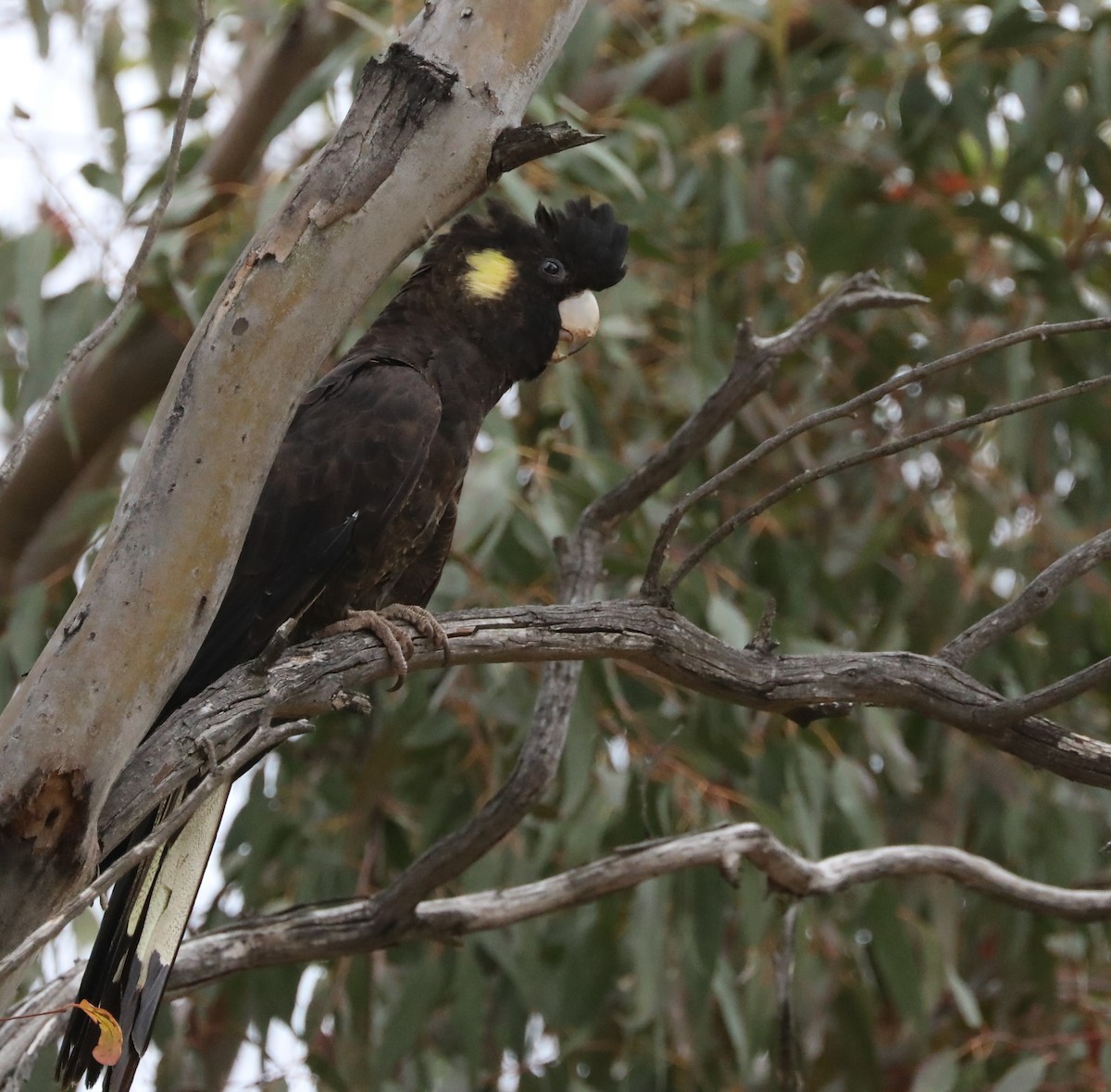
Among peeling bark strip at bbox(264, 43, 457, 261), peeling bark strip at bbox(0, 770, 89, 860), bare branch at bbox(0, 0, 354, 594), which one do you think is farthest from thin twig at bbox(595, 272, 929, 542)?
bare branch at bbox(0, 0, 354, 594)

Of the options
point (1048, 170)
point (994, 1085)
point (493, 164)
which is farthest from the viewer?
point (1048, 170)

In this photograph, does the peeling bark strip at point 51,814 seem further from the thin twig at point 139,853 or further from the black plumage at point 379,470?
the black plumage at point 379,470

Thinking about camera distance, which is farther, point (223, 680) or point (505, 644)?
point (505, 644)

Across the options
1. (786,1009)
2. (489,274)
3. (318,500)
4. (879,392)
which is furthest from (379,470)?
(786,1009)

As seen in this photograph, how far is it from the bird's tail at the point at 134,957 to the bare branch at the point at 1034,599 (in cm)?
79

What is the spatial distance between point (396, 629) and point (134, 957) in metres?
0.46

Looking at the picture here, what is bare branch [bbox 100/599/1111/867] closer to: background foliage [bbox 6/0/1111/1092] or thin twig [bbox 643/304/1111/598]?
thin twig [bbox 643/304/1111/598]

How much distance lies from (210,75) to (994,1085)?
271 cm

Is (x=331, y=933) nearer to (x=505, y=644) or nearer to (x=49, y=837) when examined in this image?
(x=505, y=644)

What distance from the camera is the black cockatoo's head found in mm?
2055

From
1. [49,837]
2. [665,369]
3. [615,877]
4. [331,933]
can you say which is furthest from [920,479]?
[49,837]

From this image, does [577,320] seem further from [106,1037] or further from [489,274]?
[106,1037]

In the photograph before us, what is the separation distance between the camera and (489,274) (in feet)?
6.79

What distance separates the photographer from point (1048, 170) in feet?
9.58
